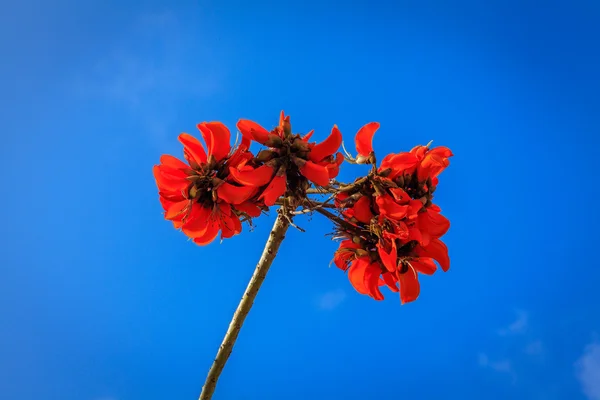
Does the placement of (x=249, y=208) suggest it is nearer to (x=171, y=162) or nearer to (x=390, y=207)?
(x=171, y=162)

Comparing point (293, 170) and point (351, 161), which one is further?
point (351, 161)

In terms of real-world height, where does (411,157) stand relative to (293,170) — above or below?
above

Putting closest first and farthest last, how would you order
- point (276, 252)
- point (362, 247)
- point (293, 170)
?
point (293, 170), point (362, 247), point (276, 252)

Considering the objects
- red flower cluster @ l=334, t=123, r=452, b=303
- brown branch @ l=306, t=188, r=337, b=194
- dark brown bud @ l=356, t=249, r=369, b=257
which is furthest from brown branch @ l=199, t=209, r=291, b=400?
dark brown bud @ l=356, t=249, r=369, b=257

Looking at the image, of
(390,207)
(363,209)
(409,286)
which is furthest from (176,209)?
(409,286)

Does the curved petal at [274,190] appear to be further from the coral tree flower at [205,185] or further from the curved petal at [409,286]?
the curved petal at [409,286]

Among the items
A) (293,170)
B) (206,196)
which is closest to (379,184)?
(293,170)

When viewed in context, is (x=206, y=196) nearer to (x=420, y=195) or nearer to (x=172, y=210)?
(x=172, y=210)
